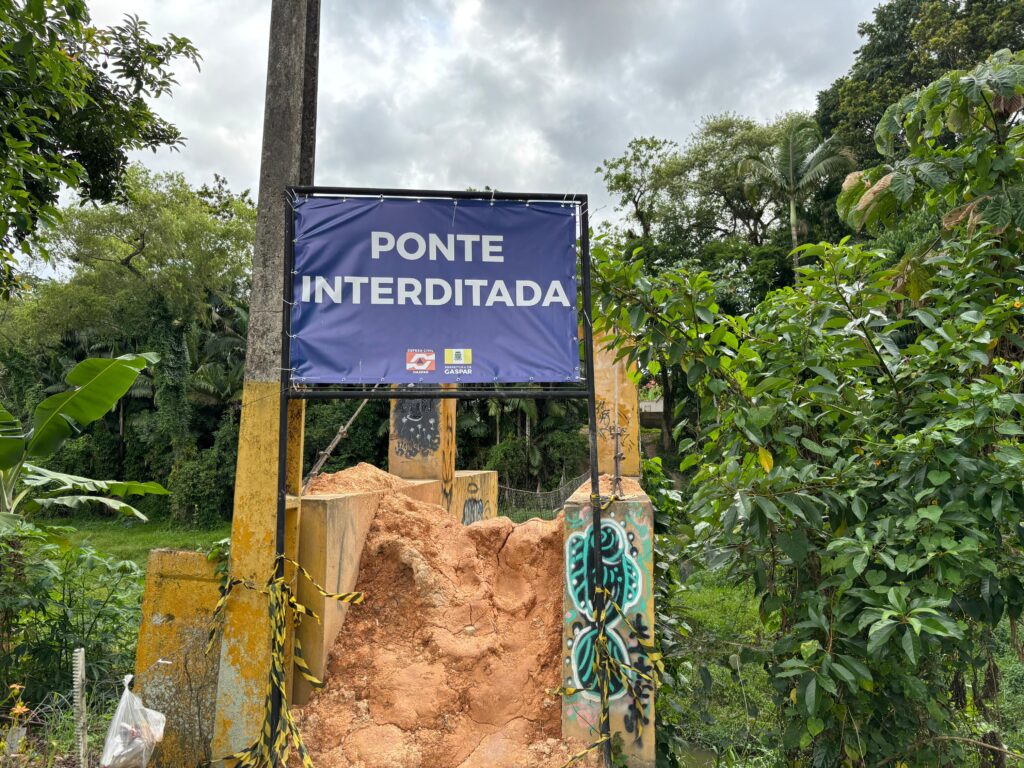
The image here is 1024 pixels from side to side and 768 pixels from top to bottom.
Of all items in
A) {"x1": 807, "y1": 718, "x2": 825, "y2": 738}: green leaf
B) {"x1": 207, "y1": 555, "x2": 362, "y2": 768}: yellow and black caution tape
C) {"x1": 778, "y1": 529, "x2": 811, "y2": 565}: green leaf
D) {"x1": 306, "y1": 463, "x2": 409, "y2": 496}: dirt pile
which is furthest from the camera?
{"x1": 306, "y1": 463, "x2": 409, "y2": 496}: dirt pile

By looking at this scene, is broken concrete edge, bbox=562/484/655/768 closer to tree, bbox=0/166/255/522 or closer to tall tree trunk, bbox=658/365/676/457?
tall tree trunk, bbox=658/365/676/457

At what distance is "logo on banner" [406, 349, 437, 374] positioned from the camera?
3.83m

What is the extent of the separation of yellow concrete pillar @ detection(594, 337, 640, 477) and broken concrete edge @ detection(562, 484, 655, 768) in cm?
106

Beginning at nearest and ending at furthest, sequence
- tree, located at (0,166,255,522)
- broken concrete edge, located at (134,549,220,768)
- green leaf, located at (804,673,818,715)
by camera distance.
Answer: green leaf, located at (804,673,818,715), broken concrete edge, located at (134,549,220,768), tree, located at (0,166,255,522)

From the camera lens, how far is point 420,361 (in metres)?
3.84

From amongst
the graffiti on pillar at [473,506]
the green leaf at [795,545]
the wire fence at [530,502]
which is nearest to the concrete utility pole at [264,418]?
the green leaf at [795,545]

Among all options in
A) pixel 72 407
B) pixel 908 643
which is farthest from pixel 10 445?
pixel 908 643

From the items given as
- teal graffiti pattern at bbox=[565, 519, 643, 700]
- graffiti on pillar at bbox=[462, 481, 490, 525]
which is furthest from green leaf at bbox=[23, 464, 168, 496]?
graffiti on pillar at bbox=[462, 481, 490, 525]

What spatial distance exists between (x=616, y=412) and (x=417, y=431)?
3.34 metres

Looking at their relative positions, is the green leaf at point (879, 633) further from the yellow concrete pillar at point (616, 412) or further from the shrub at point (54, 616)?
the shrub at point (54, 616)

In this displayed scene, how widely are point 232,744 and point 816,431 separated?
12.4 feet

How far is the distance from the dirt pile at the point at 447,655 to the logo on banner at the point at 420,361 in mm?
1785

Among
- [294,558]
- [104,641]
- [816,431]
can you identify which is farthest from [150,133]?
[816,431]

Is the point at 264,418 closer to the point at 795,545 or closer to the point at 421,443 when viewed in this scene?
the point at 795,545
